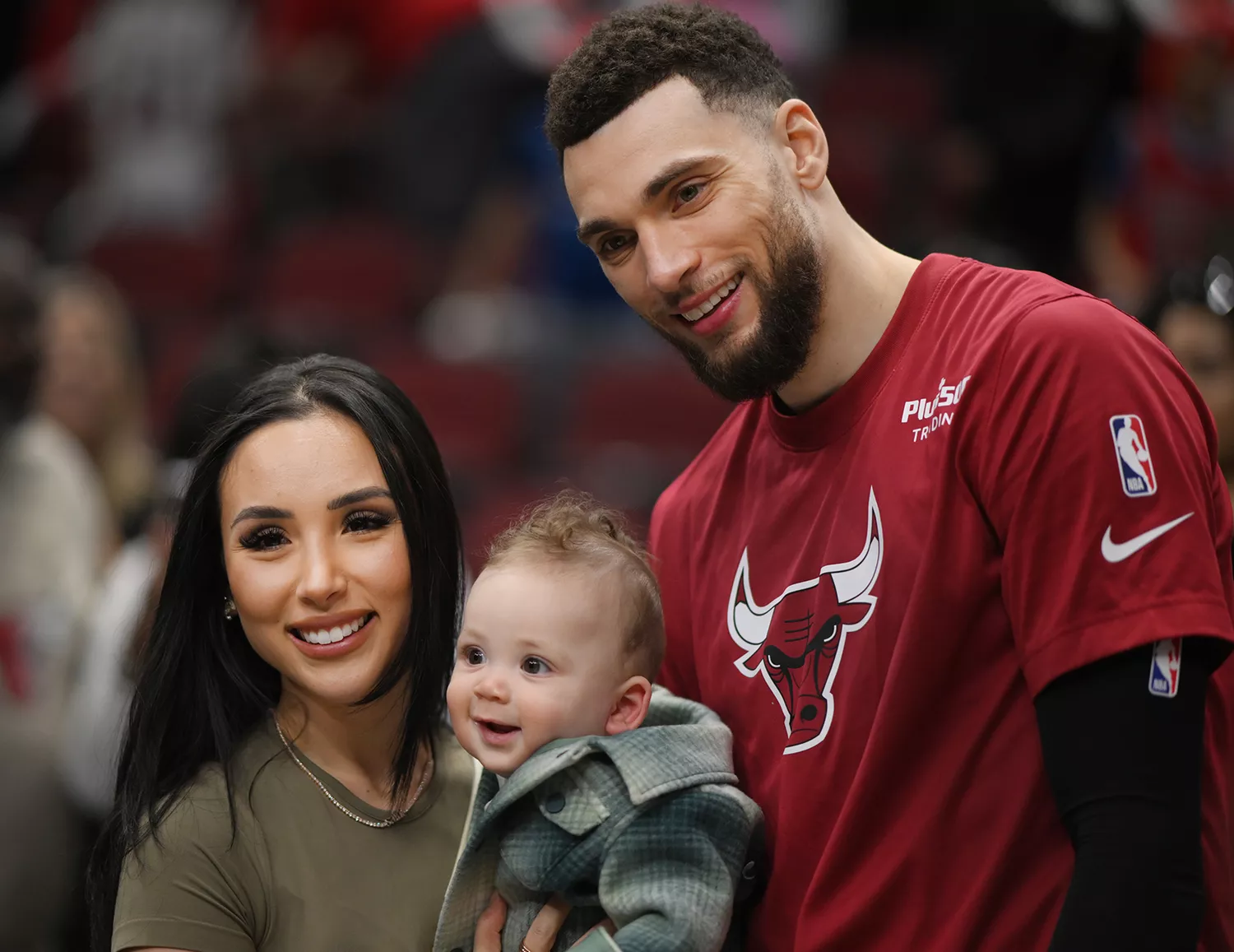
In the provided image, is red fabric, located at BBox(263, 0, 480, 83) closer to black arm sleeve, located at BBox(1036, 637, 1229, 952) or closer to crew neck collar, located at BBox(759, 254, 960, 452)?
crew neck collar, located at BBox(759, 254, 960, 452)

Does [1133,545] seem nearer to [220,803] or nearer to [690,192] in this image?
[690,192]

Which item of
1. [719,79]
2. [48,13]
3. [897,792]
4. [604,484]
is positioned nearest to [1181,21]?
[604,484]

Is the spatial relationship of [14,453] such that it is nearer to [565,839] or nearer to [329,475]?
[329,475]

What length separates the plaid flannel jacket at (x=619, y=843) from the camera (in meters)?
2.07

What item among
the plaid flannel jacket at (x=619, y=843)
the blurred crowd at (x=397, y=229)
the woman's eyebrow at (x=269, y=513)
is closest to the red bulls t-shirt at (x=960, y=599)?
the plaid flannel jacket at (x=619, y=843)

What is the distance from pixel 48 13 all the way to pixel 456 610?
713 centimetres

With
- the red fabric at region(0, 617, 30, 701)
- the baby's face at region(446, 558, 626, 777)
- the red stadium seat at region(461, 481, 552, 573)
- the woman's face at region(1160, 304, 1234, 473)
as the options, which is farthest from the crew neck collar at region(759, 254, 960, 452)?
the red stadium seat at region(461, 481, 552, 573)

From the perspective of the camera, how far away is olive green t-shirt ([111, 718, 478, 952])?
215cm

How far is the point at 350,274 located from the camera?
7.30 meters

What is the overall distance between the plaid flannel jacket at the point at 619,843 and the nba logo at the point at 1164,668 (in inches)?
24.2

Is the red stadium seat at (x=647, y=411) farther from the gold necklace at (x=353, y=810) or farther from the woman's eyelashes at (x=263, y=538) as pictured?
the woman's eyelashes at (x=263, y=538)

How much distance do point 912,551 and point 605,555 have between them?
0.50 m

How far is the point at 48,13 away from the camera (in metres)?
8.37

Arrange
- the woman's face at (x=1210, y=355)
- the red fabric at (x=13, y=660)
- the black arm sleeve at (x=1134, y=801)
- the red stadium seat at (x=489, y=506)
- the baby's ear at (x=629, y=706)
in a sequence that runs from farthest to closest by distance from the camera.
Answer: the red stadium seat at (x=489, y=506)
the red fabric at (x=13, y=660)
the woman's face at (x=1210, y=355)
the baby's ear at (x=629, y=706)
the black arm sleeve at (x=1134, y=801)
